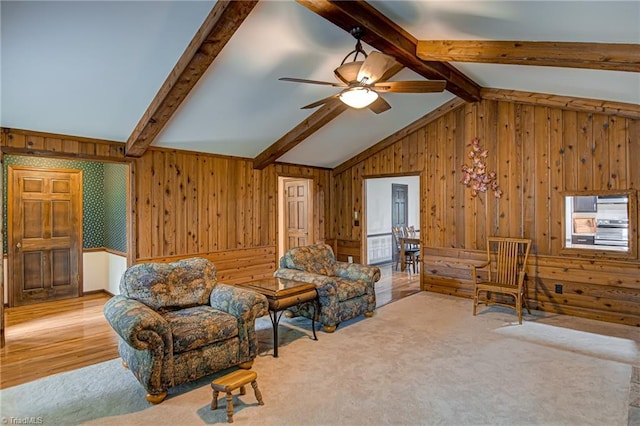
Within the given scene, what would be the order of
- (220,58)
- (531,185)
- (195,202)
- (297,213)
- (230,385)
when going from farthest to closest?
(297,213)
(195,202)
(531,185)
(220,58)
(230,385)

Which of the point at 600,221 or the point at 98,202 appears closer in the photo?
the point at 600,221

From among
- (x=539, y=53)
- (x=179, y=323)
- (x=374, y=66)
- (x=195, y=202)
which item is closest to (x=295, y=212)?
(x=195, y=202)

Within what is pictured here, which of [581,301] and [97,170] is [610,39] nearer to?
[581,301]

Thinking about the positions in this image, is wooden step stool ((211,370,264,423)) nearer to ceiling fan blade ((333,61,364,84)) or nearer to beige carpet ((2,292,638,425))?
beige carpet ((2,292,638,425))

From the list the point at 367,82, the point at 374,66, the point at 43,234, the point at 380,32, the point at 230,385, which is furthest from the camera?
the point at 43,234

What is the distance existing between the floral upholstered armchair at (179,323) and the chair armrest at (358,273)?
1.73 metres

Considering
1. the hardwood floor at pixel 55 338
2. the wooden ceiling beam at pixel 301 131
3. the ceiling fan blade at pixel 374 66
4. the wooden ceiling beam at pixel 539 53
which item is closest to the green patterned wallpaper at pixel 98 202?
the hardwood floor at pixel 55 338

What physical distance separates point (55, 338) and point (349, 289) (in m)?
3.35

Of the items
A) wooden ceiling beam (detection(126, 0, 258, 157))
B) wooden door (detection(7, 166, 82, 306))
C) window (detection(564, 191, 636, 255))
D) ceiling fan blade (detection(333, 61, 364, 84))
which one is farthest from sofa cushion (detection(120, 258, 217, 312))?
window (detection(564, 191, 636, 255))

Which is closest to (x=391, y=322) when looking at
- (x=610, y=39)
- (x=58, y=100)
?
(x=610, y=39)

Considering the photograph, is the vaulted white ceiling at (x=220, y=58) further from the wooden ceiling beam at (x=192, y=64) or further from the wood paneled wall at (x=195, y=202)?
the wood paneled wall at (x=195, y=202)

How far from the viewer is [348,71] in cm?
304

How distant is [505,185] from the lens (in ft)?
17.3

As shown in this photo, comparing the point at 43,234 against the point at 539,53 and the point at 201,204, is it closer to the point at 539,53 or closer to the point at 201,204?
the point at 201,204
